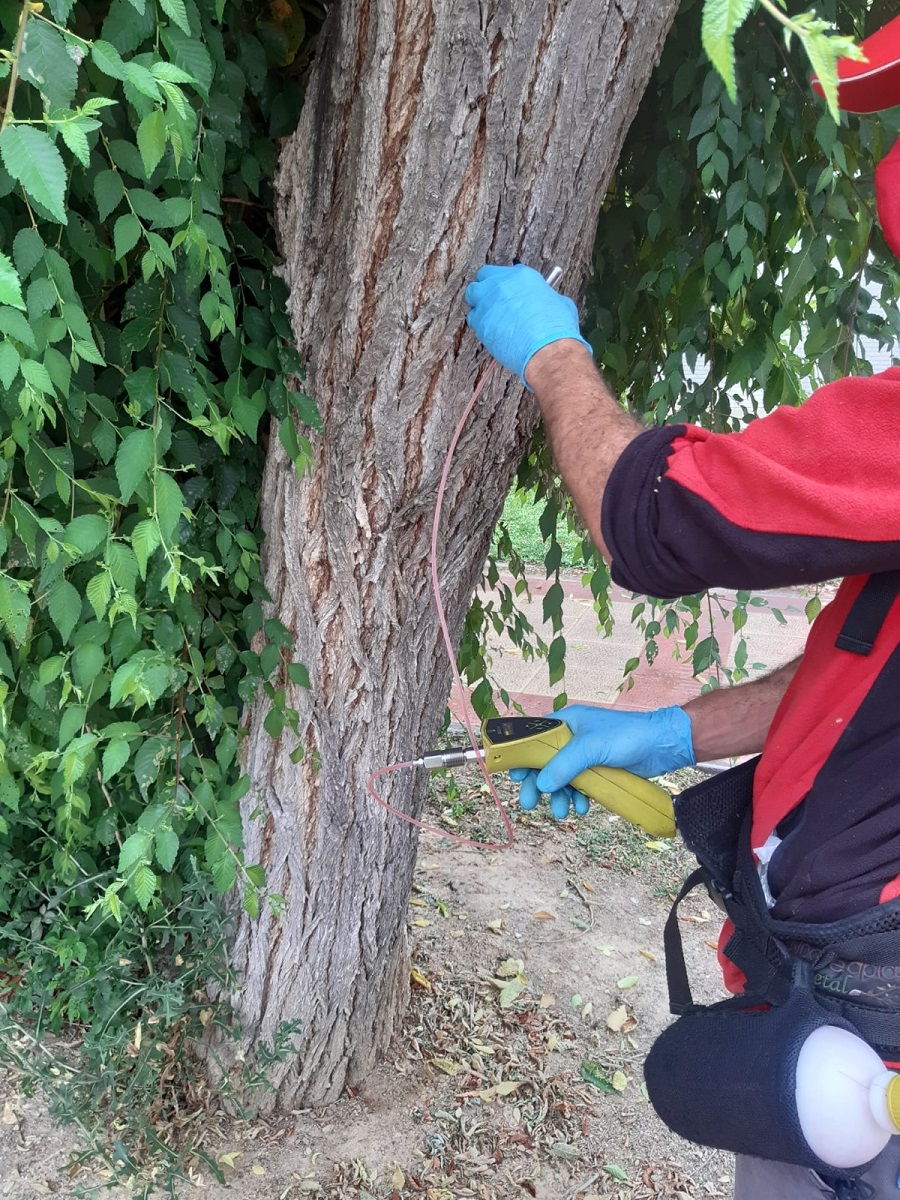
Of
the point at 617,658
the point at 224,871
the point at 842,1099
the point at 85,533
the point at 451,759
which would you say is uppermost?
the point at 85,533

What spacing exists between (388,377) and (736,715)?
0.93 m

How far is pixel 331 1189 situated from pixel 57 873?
0.94 m

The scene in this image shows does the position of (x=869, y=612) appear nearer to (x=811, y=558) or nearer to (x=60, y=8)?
(x=811, y=558)

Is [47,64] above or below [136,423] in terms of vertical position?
above

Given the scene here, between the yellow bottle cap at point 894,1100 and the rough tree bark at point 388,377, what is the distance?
1.08 m

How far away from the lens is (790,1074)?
1.15m

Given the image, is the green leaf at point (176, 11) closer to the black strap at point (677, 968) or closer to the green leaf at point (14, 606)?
the green leaf at point (14, 606)

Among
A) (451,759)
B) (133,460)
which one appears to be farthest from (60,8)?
(451,759)

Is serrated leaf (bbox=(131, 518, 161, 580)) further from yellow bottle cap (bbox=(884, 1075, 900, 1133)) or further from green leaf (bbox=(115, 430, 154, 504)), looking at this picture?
yellow bottle cap (bbox=(884, 1075, 900, 1133))

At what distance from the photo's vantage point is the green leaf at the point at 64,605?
1.39 m

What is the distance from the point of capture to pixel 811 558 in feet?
3.34

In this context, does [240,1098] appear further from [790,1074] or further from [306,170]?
[306,170]

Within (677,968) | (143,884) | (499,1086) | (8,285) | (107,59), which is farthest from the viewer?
(499,1086)

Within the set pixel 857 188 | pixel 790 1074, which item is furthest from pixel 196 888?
pixel 857 188
